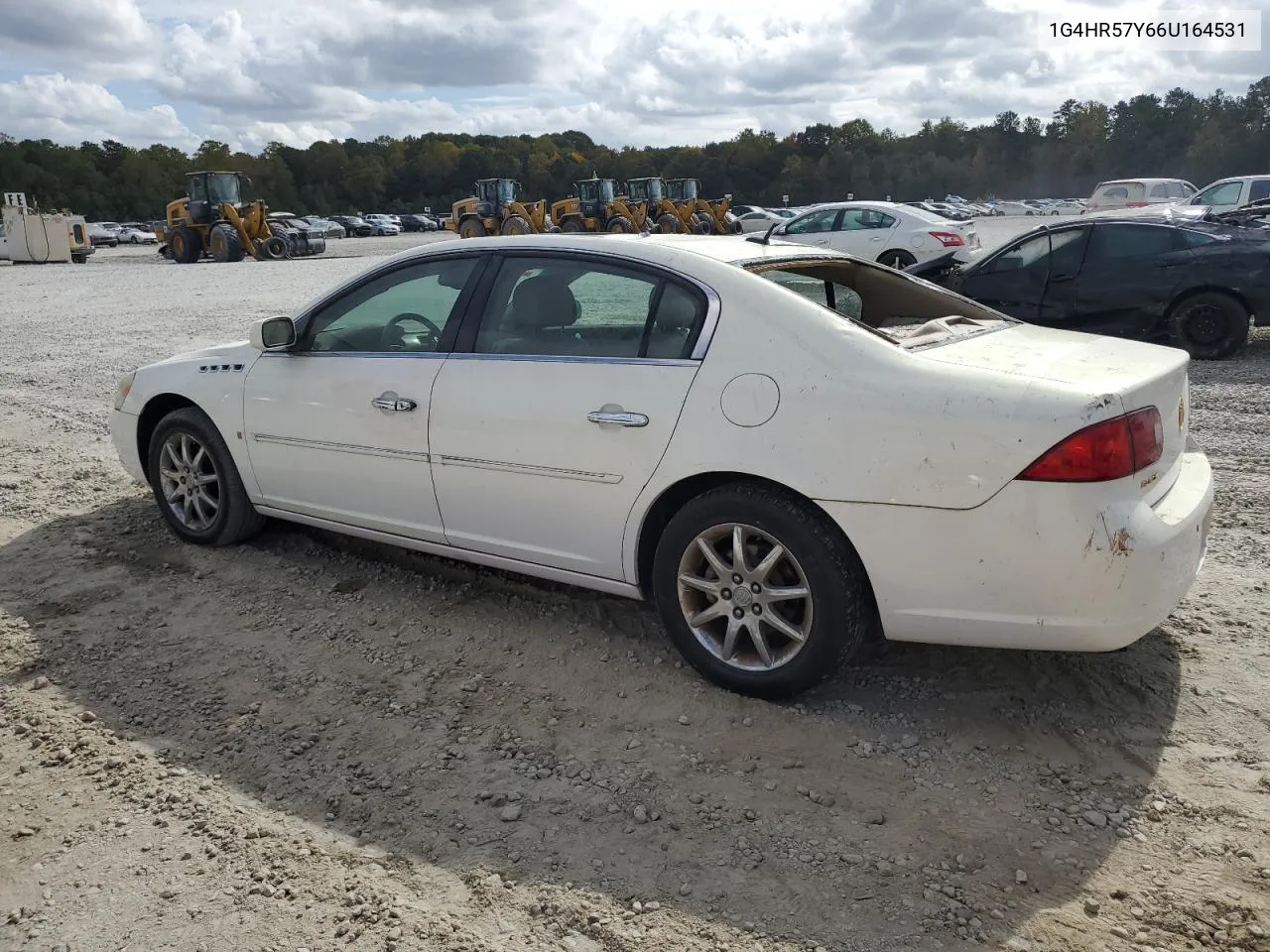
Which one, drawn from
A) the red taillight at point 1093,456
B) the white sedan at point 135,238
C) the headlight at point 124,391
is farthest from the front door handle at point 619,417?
the white sedan at point 135,238

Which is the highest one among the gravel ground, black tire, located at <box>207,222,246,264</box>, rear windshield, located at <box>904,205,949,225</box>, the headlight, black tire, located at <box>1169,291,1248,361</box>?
black tire, located at <box>207,222,246,264</box>

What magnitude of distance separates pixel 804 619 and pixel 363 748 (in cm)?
150

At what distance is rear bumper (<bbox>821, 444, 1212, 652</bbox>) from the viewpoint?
2965mm

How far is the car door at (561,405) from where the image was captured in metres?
3.62

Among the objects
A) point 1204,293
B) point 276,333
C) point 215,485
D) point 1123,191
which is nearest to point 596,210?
point 1123,191

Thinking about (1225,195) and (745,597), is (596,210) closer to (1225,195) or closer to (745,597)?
(1225,195)

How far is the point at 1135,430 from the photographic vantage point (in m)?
3.07

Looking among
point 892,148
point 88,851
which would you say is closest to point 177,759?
point 88,851

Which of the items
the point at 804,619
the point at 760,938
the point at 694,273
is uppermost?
the point at 694,273

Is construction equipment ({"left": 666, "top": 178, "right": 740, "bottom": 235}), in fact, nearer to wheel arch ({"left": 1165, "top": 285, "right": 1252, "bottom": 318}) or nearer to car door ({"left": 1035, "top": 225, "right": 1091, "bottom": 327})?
car door ({"left": 1035, "top": 225, "right": 1091, "bottom": 327})

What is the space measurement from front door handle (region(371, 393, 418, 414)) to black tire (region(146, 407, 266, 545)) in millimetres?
1144

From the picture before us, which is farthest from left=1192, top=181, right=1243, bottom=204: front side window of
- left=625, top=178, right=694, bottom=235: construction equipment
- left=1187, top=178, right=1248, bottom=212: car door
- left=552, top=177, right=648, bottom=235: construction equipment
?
left=625, top=178, right=694, bottom=235: construction equipment

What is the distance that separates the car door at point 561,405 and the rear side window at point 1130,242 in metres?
7.61

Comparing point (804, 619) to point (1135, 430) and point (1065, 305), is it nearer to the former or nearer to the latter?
point (1135, 430)
